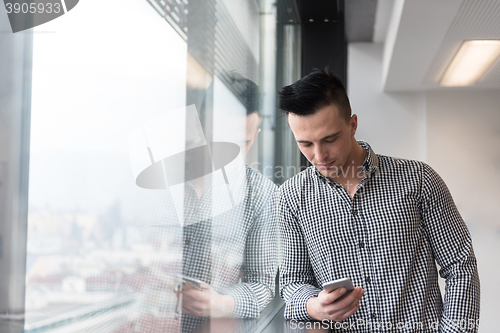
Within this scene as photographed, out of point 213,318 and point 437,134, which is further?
point 437,134

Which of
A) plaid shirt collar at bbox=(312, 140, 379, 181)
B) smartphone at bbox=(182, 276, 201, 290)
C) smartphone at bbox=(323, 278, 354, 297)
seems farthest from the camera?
plaid shirt collar at bbox=(312, 140, 379, 181)

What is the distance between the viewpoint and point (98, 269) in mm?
532

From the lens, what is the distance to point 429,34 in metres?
2.40

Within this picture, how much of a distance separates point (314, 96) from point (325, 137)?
0.11 metres

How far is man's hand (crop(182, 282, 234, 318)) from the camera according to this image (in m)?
0.81

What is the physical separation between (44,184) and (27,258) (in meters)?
0.08

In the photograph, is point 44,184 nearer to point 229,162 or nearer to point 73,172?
point 73,172

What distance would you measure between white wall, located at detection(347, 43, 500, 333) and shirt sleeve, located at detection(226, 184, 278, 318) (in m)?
2.19

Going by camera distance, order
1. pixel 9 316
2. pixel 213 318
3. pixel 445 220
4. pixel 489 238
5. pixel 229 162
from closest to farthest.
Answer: pixel 9 316 < pixel 213 318 < pixel 229 162 < pixel 445 220 < pixel 489 238

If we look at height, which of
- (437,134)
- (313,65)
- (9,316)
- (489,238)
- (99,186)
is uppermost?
(313,65)

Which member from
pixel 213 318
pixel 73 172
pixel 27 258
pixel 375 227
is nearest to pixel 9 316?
pixel 27 258

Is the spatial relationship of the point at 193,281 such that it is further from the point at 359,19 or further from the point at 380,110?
the point at 380,110

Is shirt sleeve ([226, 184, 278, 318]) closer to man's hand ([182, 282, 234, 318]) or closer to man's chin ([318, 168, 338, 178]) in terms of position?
man's hand ([182, 282, 234, 318])

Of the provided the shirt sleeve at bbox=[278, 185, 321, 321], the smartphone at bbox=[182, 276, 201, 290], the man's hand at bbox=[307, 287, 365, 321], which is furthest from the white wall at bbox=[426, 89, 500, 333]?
the smartphone at bbox=[182, 276, 201, 290]
